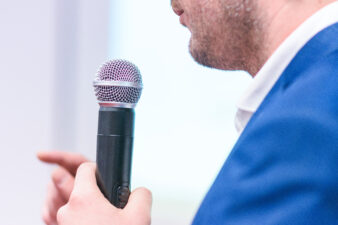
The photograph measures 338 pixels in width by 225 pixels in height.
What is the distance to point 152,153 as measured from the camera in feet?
7.36

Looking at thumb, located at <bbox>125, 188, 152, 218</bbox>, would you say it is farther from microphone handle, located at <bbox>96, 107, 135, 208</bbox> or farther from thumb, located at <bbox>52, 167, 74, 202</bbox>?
thumb, located at <bbox>52, 167, 74, 202</bbox>

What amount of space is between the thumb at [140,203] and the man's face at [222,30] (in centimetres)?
26

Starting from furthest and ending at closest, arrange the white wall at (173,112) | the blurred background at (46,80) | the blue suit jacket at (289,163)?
the blurred background at (46,80), the white wall at (173,112), the blue suit jacket at (289,163)

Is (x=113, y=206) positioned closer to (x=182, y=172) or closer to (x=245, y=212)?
(x=245, y=212)

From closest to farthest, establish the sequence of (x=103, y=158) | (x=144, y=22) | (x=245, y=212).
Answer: (x=245, y=212), (x=103, y=158), (x=144, y=22)

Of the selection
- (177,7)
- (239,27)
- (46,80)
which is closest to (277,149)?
(239,27)

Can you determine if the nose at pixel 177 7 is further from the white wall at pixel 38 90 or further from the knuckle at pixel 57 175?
the white wall at pixel 38 90

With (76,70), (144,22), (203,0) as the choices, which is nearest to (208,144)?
(144,22)

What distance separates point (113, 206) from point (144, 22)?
169cm

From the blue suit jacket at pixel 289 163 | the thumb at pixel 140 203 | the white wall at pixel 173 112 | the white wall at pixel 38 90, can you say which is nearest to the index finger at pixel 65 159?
the thumb at pixel 140 203

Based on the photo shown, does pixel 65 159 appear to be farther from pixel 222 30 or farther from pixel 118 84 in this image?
pixel 222 30

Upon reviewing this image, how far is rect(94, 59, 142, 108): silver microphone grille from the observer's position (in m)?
0.76

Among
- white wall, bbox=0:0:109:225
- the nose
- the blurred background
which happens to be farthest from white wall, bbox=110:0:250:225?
the nose

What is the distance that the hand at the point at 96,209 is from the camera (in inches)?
26.8
